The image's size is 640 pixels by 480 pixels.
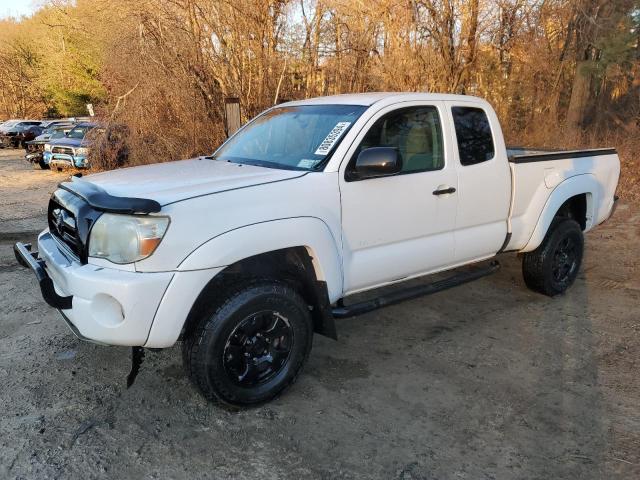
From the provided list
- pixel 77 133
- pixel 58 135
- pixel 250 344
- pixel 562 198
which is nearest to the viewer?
pixel 250 344

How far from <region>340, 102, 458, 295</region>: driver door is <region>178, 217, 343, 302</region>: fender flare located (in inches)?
5.8

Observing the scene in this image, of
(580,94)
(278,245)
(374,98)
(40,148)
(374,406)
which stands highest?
(580,94)

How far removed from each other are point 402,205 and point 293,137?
981 mm

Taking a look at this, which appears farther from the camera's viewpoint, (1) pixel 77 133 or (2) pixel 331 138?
(1) pixel 77 133

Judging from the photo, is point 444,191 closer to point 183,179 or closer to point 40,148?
point 183,179

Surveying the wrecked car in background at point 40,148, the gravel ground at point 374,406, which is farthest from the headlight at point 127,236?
the wrecked car in background at point 40,148

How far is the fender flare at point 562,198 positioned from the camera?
4758mm

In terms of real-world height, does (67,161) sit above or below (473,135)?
below

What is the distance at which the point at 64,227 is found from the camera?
10.8ft

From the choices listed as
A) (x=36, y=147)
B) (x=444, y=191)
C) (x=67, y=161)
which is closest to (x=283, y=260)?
(x=444, y=191)

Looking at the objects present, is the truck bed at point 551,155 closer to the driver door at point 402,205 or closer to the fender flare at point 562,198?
the fender flare at point 562,198

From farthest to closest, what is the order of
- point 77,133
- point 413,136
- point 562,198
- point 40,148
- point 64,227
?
point 40,148 < point 77,133 < point 562,198 < point 413,136 < point 64,227

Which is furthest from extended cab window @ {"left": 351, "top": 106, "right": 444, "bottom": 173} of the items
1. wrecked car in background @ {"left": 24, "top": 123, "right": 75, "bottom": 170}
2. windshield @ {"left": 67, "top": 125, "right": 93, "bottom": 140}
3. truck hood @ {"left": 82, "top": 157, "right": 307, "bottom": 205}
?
wrecked car in background @ {"left": 24, "top": 123, "right": 75, "bottom": 170}

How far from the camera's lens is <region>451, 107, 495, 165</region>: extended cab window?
4195 mm
